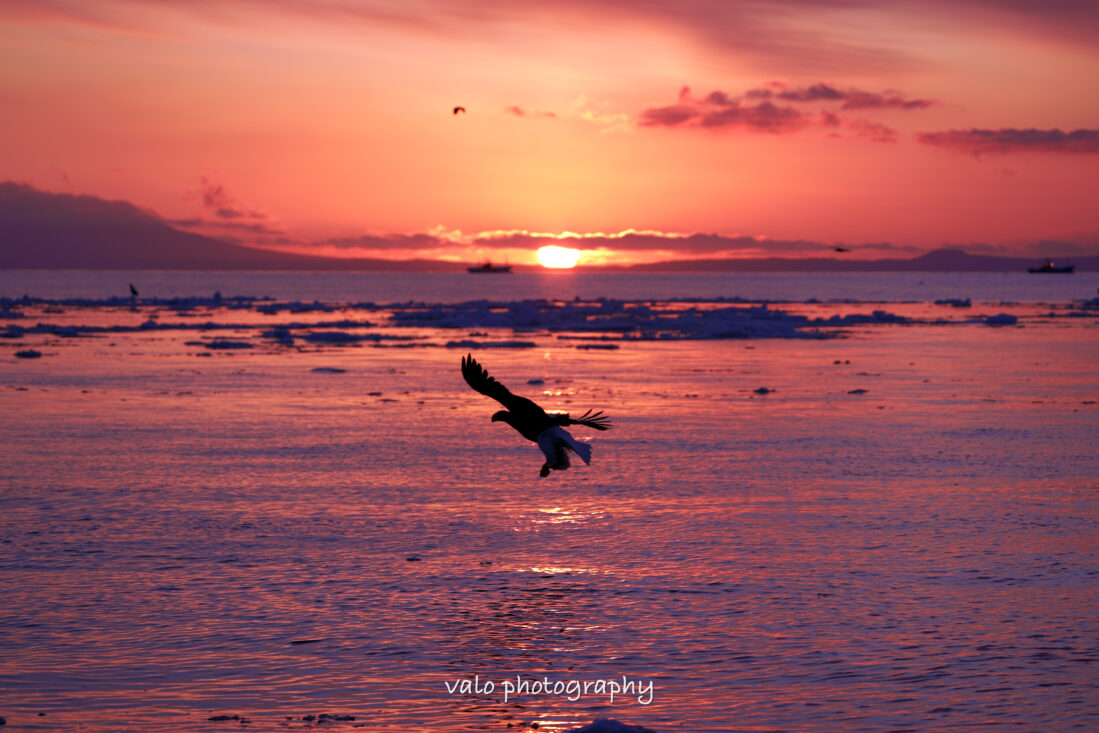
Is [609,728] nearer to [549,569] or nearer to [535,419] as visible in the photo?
[549,569]

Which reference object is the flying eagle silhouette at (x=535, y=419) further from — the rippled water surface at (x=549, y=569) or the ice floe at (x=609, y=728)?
the ice floe at (x=609, y=728)

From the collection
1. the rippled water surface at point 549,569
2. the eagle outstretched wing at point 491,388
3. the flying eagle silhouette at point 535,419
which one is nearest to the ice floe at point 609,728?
the rippled water surface at point 549,569

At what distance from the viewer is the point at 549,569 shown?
1198cm

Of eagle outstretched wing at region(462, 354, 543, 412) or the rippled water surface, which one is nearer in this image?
the rippled water surface

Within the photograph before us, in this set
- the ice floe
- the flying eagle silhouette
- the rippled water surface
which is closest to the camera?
the ice floe

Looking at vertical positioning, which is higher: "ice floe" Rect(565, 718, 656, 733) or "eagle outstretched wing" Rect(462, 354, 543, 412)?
"eagle outstretched wing" Rect(462, 354, 543, 412)

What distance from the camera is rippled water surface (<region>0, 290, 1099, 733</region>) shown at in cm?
859

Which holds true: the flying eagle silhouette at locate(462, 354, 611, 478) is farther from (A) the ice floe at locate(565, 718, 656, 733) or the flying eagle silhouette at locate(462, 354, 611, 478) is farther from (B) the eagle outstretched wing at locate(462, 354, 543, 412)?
(A) the ice floe at locate(565, 718, 656, 733)

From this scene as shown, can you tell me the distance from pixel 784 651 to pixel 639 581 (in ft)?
7.53

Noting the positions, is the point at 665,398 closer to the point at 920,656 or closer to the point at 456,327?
the point at 920,656

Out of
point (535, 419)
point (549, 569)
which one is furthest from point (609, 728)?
point (535, 419)

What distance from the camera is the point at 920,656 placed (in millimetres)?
9391

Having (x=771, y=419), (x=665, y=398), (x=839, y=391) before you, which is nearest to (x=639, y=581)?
(x=771, y=419)

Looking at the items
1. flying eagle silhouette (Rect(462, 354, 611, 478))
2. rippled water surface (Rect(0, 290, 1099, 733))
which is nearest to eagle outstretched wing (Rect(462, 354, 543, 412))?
flying eagle silhouette (Rect(462, 354, 611, 478))
